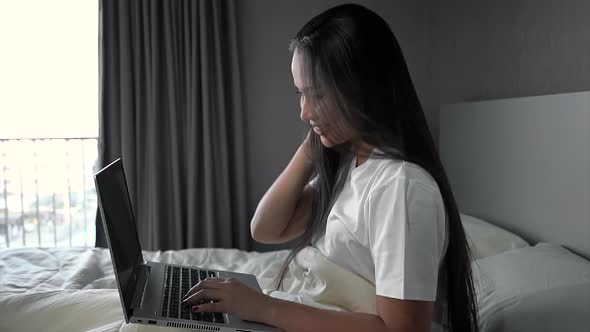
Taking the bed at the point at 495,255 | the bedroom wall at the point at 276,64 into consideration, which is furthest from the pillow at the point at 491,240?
the bedroom wall at the point at 276,64

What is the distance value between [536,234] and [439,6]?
1695 mm

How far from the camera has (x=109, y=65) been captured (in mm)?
3182

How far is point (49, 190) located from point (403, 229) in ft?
10.7

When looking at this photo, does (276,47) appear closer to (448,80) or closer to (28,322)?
(448,80)

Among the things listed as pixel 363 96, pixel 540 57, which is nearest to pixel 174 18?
pixel 540 57

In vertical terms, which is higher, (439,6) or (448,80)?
(439,6)

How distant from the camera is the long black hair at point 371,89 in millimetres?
987

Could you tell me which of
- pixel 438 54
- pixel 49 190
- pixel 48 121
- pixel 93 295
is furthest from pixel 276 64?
pixel 93 295

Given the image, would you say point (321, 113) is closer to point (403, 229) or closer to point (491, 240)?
point (403, 229)

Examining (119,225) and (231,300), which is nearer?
(231,300)

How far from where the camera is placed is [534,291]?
134 centimetres

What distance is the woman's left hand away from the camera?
979 millimetres

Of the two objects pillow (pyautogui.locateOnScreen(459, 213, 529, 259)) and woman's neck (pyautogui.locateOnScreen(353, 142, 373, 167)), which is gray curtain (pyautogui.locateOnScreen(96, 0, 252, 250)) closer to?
pillow (pyautogui.locateOnScreen(459, 213, 529, 259))

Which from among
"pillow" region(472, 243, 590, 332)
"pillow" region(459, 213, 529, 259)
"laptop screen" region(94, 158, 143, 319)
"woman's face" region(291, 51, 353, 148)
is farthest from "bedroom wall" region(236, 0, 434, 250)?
"woman's face" region(291, 51, 353, 148)
